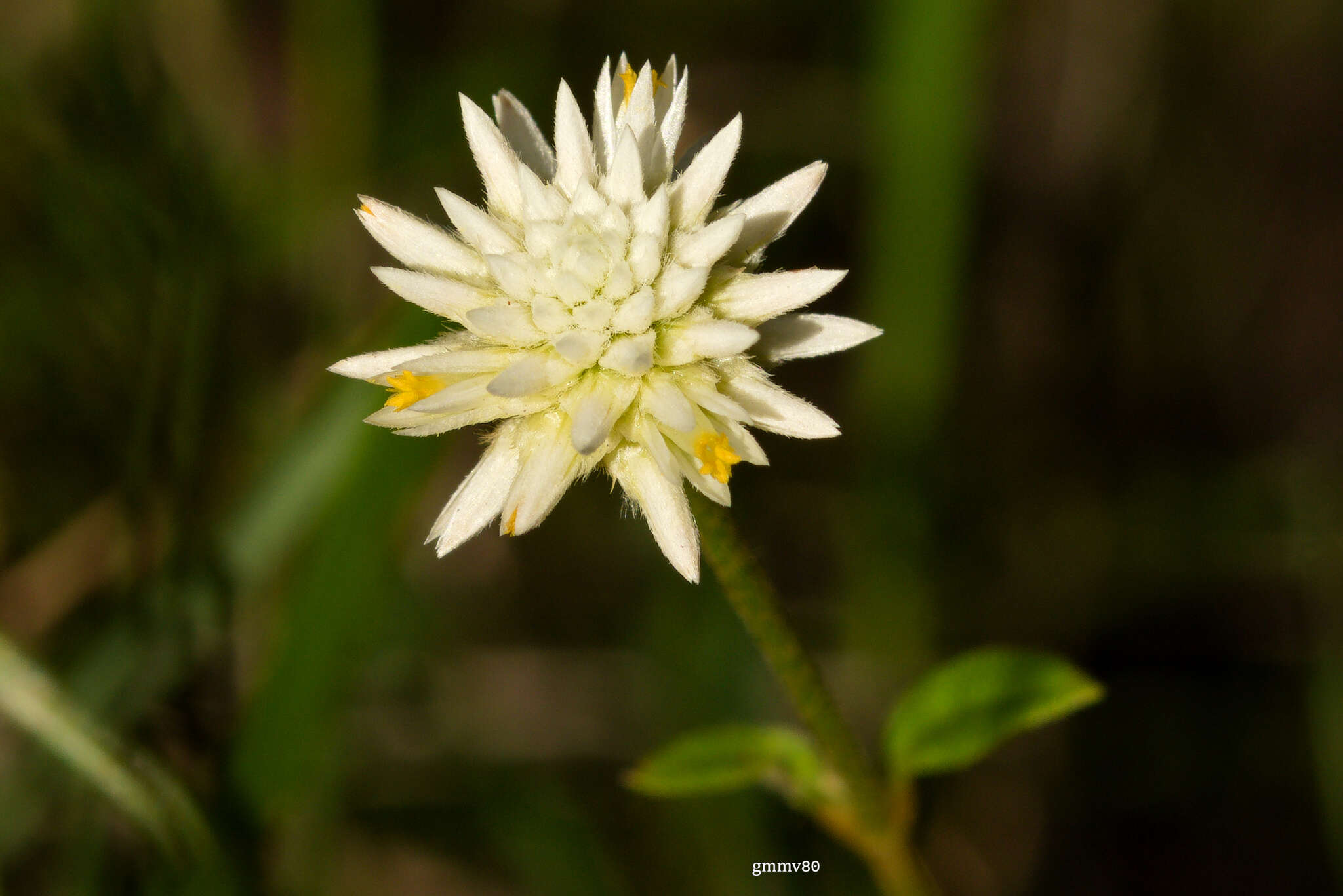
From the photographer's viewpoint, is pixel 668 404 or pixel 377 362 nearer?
pixel 668 404

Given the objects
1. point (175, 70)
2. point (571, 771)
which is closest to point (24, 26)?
point (175, 70)

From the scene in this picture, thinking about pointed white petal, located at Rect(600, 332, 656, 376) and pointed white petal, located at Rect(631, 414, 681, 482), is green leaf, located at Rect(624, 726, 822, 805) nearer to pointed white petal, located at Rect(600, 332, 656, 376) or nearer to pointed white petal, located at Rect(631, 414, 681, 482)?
pointed white petal, located at Rect(631, 414, 681, 482)

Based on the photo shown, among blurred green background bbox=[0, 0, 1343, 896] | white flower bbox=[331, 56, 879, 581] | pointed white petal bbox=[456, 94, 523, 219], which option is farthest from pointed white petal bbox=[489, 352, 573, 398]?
blurred green background bbox=[0, 0, 1343, 896]

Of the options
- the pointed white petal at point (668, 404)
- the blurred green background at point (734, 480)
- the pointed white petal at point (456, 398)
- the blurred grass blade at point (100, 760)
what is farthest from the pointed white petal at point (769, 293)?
the blurred grass blade at point (100, 760)

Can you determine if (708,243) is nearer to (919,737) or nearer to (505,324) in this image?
(505,324)

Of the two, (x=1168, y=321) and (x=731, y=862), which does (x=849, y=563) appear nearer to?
(x=731, y=862)

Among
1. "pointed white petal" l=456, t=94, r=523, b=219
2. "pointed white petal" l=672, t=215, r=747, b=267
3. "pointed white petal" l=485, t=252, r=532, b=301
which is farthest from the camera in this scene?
"pointed white petal" l=456, t=94, r=523, b=219

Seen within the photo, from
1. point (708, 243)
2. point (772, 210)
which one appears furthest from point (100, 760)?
point (772, 210)
